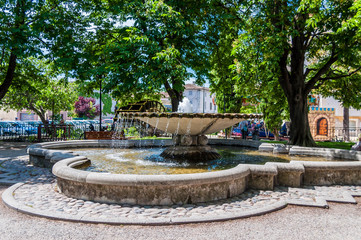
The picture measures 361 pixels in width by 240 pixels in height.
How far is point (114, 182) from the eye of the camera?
478 centimetres

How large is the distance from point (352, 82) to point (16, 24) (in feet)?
54.1

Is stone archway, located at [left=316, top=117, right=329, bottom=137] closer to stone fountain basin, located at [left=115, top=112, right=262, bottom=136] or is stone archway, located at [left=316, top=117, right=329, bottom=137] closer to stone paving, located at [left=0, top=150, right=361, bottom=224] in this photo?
stone fountain basin, located at [left=115, top=112, right=262, bottom=136]

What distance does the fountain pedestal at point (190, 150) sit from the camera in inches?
325

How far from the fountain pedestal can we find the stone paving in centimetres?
271

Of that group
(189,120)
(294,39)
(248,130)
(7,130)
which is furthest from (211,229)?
(7,130)

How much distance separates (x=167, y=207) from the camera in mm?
4793

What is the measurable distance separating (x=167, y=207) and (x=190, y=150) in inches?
144

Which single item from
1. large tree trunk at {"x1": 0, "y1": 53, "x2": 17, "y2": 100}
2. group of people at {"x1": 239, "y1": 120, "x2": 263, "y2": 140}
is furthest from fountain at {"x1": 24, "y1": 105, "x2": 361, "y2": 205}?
group of people at {"x1": 239, "y1": 120, "x2": 263, "y2": 140}

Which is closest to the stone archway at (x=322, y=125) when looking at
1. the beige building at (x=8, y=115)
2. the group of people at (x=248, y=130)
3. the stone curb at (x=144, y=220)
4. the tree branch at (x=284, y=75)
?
the group of people at (x=248, y=130)

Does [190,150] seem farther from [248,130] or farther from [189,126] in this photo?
[248,130]

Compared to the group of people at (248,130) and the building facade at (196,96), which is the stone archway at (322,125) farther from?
the building facade at (196,96)

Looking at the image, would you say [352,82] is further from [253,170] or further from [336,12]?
[253,170]

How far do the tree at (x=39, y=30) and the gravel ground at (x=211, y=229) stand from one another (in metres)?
8.45

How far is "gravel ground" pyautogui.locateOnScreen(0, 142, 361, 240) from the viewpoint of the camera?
12.1 ft
